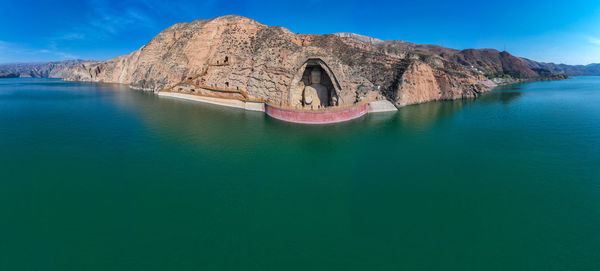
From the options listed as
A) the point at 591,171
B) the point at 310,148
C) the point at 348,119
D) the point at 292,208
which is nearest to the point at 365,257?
the point at 292,208

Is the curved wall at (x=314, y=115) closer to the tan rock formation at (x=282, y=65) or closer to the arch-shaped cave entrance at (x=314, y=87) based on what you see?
the tan rock formation at (x=282, y=65)

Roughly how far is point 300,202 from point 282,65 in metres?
38.9

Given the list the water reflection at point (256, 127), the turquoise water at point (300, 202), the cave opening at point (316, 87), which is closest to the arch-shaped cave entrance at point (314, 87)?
the cave opening at point (316, 87)

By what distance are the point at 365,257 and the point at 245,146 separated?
65.1 ft

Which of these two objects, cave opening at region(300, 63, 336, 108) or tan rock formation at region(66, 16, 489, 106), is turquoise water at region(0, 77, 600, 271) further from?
tan rock formation at region(66, 16, 489, 106)

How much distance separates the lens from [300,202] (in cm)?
1609

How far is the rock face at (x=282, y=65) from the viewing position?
47.5 m

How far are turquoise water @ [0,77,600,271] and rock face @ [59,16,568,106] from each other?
67.1 ft

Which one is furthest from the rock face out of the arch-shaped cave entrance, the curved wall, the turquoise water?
the turquoise water

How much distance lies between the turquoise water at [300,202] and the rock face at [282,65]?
20.5 meters

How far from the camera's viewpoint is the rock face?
156 ft

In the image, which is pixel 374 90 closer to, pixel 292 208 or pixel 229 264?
pixel 292 208

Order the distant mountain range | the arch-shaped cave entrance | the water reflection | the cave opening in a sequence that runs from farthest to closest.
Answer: the cave opening → the distant mountain range → the arch-shaped cave entrance → the water reflection

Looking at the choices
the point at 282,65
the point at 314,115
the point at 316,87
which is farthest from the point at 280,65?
the point at 314,115
